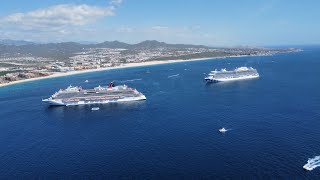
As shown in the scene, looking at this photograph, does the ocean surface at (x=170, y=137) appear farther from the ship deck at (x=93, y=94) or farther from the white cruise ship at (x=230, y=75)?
the white cruise ship at (x=230, y=75)

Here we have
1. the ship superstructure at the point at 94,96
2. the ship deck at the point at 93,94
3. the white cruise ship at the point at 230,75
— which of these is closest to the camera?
the ship superstructure at the point at 94,96

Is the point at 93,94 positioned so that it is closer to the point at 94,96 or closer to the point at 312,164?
the point at 94,96

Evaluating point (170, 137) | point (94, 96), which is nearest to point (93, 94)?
point (94, 96)

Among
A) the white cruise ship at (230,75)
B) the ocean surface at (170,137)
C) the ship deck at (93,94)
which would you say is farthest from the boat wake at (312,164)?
the white cruise ship at (230,75)

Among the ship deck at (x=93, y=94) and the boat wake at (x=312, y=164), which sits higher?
the boat wake at (x=312, y=164)

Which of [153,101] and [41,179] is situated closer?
[41,179]

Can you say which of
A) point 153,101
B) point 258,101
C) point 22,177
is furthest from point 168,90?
point 22,177

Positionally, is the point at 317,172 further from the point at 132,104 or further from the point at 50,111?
the point at 50,111
